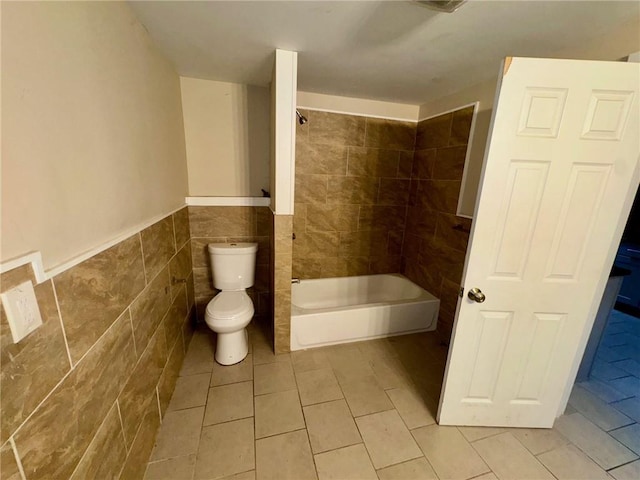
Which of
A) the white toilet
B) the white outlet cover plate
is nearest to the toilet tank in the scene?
the white toilet

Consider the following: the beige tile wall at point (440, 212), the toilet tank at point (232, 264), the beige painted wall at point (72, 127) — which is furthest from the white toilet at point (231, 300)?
the beige tile wall at point (440, 212)

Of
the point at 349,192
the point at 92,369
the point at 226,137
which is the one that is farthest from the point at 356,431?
the point at 226,137

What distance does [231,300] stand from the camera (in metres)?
2.11

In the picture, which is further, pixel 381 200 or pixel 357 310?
pixel 381 200

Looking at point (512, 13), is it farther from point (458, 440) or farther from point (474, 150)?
point (458, 440)

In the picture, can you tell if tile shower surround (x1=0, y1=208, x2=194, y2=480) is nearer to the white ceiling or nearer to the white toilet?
the white toilet

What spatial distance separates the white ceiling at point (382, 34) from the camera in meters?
1.21

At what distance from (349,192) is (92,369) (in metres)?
2.38

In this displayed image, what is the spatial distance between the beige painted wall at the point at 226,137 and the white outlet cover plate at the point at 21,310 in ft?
6.06

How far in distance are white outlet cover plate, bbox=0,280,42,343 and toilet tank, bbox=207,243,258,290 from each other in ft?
5.15

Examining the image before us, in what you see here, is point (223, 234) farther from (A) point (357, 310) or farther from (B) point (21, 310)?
(B) point (21, 310)

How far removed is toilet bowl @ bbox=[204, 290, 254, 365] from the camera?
1.91 metres

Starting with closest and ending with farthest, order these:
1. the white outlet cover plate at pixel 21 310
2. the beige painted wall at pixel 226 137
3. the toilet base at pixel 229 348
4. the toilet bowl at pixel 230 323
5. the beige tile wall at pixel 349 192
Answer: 1. the white outlet cover plate at pixel 21 310
2. the toilet bowl at pixel 230 323
3. the toilet base at pixel 229 348
4. the beige painted wall at pixel 226 137
5. the beige tile wall at pixel 349 192

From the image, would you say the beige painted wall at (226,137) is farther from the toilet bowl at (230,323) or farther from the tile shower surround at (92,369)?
the toilet bowl at (230,323)
